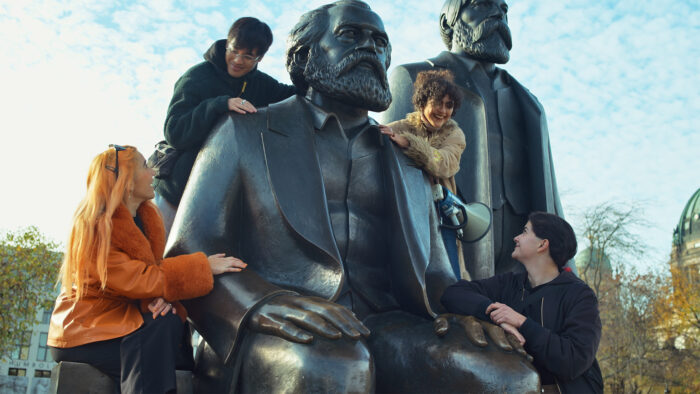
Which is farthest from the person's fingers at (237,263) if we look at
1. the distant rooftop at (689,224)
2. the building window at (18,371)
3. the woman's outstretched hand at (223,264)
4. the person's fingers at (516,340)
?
the distant rooftop at (689,224)

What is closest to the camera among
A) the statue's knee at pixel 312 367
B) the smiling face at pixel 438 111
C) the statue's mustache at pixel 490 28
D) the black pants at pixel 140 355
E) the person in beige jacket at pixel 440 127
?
the statue's knee at pixel 312 367

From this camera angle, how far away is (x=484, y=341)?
2.73 metres

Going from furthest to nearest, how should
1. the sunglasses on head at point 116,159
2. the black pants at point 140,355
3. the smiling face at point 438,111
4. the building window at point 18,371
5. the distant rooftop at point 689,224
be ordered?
1. the distant rooftop at point 689,224
2. the building window at point 18,371
3. the smiling face at point 438,111
4. the sunglasses on head at point 116,159
5. the black pants at point 140,355

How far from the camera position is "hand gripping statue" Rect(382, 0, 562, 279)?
5.42m

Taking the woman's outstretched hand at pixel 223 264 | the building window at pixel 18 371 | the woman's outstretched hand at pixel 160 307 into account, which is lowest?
the building window at pixel 18 371

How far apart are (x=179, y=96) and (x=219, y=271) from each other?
119cm

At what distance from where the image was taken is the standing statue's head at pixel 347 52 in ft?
11.1

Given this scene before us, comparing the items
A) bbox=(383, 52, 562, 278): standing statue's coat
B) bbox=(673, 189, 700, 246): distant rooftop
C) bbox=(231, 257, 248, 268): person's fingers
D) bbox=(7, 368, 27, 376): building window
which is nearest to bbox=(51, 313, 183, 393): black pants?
bbox=(231, 257, 248, 268): person's fingers

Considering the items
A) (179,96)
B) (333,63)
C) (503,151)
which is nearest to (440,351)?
(333,63)

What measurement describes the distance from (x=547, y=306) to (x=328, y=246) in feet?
Answer: 3.17

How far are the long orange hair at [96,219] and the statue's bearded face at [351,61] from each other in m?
0.98

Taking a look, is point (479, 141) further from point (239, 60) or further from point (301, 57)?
point (239, 60)

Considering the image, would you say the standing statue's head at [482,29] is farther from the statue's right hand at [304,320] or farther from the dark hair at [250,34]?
the statue's right hand at [304,320]

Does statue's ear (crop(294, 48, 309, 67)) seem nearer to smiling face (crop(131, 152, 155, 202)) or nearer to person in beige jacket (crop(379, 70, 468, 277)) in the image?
person in beige jacket (crop(379, 70, 468, 277))
